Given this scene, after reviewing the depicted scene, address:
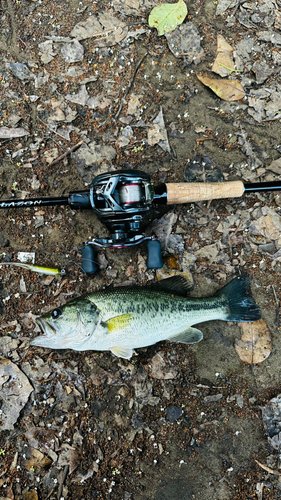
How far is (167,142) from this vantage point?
13.3ft

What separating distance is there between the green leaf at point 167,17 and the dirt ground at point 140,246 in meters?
0.09

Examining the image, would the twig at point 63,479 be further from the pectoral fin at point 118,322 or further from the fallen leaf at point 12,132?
the fallen leaf at point 12,132

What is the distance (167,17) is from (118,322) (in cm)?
389

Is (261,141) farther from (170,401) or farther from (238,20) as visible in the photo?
(170,401)

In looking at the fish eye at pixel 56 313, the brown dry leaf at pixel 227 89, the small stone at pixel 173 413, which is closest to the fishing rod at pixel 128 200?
the fish eye at pixel 56 313

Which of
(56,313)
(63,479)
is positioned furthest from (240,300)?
(63,479)

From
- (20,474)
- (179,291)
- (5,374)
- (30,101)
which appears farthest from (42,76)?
(20,474)

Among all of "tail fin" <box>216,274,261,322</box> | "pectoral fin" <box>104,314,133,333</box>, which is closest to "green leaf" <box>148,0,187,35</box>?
"tail fin" <box>216,274,261,322</box>

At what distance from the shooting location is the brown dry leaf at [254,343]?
3.86 m

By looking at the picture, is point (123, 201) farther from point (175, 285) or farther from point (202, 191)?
point (175, 285)

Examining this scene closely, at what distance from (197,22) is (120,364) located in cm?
448

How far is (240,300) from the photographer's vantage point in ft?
12.2

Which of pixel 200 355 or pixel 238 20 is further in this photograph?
pixel 238 20

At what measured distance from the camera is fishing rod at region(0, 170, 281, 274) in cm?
318
